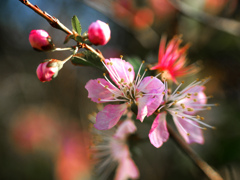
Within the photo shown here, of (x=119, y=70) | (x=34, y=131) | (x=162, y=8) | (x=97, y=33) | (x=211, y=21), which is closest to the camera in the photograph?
(x=97, y=33)

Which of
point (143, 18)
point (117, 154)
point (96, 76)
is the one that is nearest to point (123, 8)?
point (143, 18)

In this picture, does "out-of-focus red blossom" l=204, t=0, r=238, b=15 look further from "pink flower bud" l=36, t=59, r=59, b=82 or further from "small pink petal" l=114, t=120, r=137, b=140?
"pink flower bud" l=36, t=59, r=59, b=82

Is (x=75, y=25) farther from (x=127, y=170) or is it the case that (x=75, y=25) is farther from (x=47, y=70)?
(x=127, y=170)

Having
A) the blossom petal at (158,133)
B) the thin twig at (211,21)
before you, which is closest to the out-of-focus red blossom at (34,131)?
the thin twig at (211,21)

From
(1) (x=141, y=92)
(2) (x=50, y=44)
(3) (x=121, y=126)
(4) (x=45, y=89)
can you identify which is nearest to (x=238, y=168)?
(3) (x=121, y=126)

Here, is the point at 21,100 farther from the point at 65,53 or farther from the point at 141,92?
the point at 141,92

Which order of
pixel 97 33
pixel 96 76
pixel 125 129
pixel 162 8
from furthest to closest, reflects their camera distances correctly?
pixel 96 76 < pixel 162 8 < pixel 125 129 < pixel 97 33

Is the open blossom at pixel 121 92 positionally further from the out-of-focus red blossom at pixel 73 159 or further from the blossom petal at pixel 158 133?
the out-of-focus red blossom at pixel 73 159


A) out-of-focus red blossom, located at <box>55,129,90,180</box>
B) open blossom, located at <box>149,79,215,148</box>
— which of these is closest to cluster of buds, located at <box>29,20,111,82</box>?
open blossom, located at <box>149,79,215,148</box>
